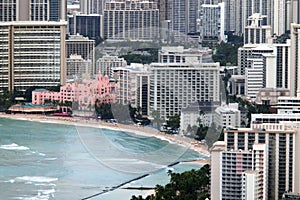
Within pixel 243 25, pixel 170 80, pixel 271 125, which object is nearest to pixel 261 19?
pixel 243 25

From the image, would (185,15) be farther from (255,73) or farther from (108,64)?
(108,64)

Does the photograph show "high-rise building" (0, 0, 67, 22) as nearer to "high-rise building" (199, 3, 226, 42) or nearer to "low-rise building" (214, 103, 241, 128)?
"high-rise building" (199, 3, 226, 42)

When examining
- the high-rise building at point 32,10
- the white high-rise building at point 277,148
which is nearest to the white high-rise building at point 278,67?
the high-rise building at point 32,10

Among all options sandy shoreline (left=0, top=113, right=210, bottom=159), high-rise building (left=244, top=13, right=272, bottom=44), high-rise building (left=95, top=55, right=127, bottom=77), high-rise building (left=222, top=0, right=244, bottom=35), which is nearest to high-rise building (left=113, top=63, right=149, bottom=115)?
→ high-rise building (left=95, top=55, right=127, bottom=77)

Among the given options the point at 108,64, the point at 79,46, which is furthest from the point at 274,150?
the point at 79,46

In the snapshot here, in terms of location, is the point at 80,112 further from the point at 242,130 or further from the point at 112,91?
the point at 242,130

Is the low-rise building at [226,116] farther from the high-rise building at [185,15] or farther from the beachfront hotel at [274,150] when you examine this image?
the high-rise building at [185,15]

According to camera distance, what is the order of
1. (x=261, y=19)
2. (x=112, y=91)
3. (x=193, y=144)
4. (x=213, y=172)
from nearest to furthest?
(x=213, y=172)
(x=193, y=144)
(x=112, y=91)
(x=261, y=19)
